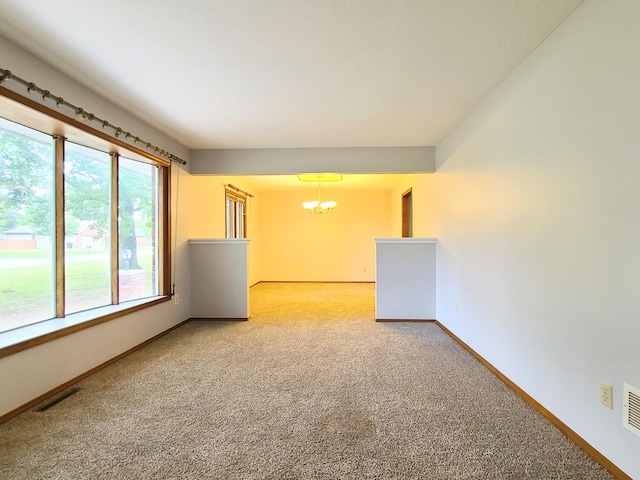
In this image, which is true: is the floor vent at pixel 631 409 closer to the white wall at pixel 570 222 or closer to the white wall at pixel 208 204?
the white wall at pixel 570 222

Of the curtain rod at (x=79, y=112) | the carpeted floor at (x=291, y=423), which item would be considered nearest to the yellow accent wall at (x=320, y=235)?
the curtain rod at (x=79, y=112)

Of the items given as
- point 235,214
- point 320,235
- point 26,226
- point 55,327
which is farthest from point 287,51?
point 320,235

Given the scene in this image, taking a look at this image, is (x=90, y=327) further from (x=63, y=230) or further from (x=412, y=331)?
(x=412, y=331)

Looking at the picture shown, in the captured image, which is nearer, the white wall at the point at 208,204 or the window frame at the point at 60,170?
the window frame at the point at 60,170

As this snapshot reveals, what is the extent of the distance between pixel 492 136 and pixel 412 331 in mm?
2333

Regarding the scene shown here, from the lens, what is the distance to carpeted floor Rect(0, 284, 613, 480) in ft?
4.68

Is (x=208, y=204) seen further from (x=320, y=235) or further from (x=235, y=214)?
(x=320, y=235)

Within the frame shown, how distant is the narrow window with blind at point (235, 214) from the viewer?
568cm

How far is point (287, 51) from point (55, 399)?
9.40 ft

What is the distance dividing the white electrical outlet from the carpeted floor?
1.02 ft

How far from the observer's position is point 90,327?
2.42m

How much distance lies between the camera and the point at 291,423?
5.82ft

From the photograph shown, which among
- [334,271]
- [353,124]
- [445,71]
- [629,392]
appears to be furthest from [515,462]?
[334,271]

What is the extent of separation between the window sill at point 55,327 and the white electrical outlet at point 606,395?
3.31m
